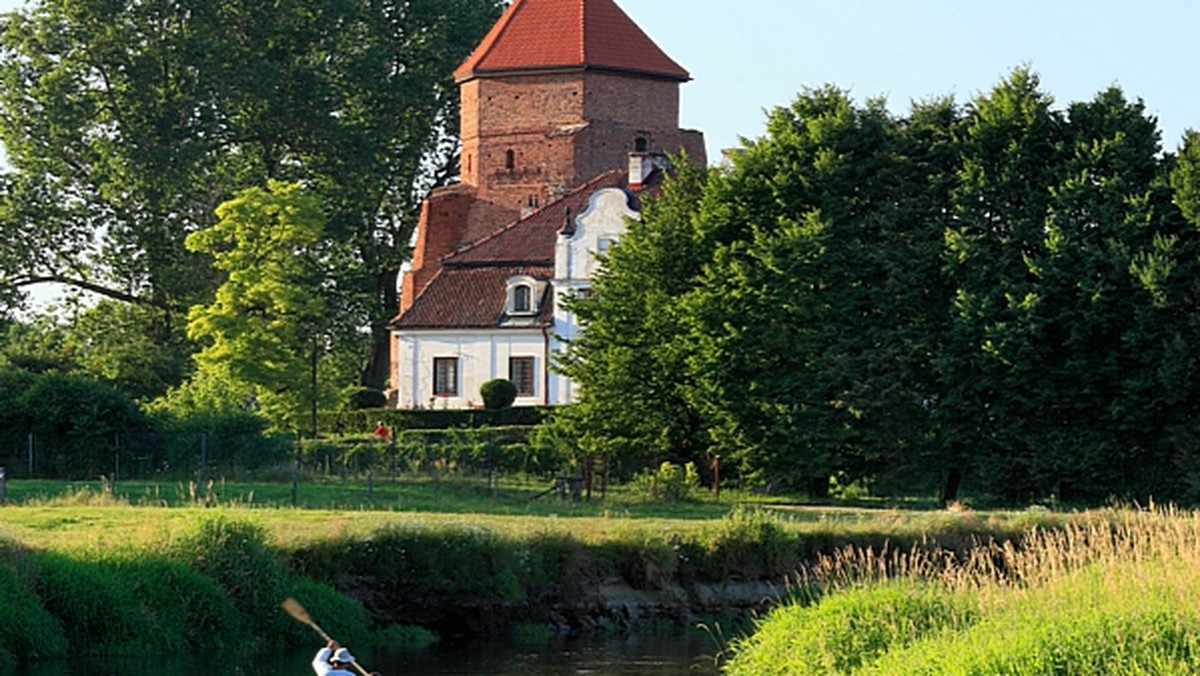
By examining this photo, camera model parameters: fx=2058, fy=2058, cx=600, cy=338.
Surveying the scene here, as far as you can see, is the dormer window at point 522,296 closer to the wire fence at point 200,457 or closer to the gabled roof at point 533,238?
the gabled roof at point 533,238

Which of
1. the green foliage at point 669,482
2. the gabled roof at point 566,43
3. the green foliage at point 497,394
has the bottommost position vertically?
the green foliage at point 669,482

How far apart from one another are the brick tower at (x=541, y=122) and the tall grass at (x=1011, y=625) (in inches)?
1807

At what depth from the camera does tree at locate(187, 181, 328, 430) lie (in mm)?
54250

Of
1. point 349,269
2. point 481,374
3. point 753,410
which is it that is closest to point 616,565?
point 753,410

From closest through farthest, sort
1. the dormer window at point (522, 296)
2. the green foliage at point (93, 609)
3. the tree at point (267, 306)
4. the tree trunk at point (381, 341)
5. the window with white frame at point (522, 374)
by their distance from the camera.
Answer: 1. the green foliage at point (93, 609)
2. the tree at point (267, 306)
3. the window with white frame at point (522, 374)
4. the dormer window at point (522, 296)
5. the tree trunk at point (381, 341)

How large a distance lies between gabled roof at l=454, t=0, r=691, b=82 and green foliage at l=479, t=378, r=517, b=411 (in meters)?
14.1

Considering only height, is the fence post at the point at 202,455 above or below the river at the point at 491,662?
above

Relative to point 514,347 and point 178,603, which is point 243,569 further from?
point 514,347

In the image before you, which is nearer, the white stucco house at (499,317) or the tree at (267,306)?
the tree at (267,306)

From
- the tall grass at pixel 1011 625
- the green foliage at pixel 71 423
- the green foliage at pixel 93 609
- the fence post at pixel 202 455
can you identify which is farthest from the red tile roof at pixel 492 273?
the tall grass at pixel 1011 625

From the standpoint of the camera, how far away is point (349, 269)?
69.6 metres

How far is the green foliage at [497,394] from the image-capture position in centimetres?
5909

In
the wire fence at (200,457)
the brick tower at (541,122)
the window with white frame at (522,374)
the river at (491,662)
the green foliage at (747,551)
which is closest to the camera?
the river at (491,662)

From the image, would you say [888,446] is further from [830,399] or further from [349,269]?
[349,269]
